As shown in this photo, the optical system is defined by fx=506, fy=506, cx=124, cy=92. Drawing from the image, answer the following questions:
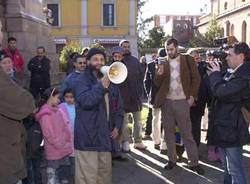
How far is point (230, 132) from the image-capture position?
586 centimetres

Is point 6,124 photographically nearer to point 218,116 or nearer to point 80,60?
point 218,116

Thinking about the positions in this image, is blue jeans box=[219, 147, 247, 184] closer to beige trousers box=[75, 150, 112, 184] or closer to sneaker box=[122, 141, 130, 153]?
beige trousers box=[75, 150, 112, 184]

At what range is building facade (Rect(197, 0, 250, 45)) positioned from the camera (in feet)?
199

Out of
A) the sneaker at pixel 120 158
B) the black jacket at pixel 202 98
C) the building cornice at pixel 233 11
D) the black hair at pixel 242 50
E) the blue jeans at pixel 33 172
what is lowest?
the sneaker at pixel 120 158

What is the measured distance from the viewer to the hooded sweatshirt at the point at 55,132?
6473mm

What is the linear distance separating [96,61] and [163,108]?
2.79m

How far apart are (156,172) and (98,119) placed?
276cm

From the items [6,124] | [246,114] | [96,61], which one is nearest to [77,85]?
[96,61]

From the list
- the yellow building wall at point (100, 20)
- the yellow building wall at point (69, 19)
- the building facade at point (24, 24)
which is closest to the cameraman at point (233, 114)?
the building facade at point (24, 24)

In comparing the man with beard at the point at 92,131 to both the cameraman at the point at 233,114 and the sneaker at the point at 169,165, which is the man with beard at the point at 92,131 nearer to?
the cameraman at the point at 233,114

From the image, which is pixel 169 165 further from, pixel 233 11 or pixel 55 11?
pixel 233 11

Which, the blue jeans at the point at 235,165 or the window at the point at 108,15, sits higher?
the window at the point at 108,15

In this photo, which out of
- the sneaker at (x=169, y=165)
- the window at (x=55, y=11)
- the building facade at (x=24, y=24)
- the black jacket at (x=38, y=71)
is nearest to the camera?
the sneaker at (x=169, y=165)

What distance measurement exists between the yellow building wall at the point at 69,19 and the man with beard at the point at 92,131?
4204 centimetres
